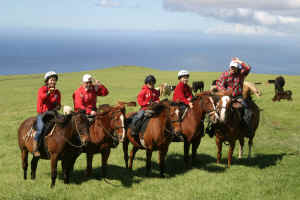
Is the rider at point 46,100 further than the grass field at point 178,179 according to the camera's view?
Yes

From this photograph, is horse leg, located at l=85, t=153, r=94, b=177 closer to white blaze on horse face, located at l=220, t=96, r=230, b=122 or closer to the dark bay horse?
the dark bay horse

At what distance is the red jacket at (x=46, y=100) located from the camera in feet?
32.1

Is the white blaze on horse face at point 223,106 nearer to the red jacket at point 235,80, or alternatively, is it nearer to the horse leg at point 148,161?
the red jacket at point 235,80

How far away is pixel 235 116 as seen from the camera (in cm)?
1130

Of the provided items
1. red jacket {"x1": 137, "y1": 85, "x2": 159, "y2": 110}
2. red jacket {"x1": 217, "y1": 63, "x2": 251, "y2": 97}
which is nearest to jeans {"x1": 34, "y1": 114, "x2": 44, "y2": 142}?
red jacket {"x1": 137, "y1": 85, "x2": 159, "y2": 110}

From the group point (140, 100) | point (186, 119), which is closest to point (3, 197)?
point (140, 100)

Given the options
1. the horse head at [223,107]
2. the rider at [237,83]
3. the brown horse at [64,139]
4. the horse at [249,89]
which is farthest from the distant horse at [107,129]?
the horse at [249,89]

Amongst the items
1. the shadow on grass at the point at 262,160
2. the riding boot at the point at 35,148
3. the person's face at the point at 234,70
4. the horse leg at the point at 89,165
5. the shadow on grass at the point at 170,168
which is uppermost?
the person's face at the point at 234,70

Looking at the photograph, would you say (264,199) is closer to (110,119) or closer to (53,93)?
(110,119)

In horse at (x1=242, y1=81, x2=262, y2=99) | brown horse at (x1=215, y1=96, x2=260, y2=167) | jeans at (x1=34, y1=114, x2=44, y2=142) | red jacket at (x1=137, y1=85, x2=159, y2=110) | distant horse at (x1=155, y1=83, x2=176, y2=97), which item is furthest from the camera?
distant horse at (x1=155, y1=83, x2=176, y2=97)

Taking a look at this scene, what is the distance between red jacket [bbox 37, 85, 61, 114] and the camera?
32.1 feet

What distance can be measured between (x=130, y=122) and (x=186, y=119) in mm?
2079

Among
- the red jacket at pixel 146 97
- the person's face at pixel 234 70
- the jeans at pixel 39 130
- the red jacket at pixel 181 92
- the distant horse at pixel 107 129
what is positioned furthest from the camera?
the red jacket at pixel 181 92

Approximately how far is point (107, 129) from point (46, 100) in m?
2.42
